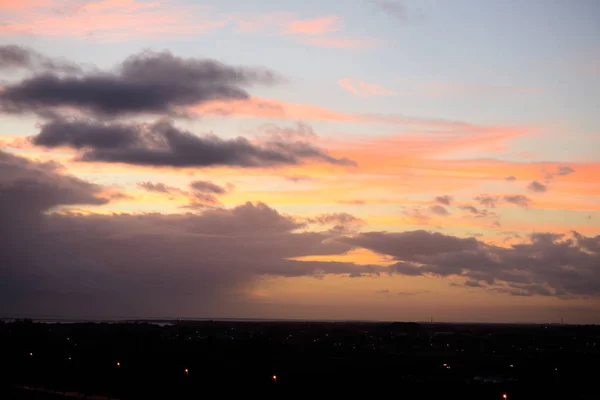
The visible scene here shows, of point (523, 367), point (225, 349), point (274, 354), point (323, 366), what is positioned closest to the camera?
point (323, 366)

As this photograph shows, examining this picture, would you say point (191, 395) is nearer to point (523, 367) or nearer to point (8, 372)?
point (8, 372)

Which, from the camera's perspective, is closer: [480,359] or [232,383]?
[232,383]

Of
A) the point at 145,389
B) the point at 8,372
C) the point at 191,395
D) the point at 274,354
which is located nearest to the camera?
the point at 191,395

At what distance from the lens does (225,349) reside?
188375 mm

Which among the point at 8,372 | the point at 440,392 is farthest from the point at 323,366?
the point at 8,372

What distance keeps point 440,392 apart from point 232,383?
31.9 meters

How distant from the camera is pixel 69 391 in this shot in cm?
10406

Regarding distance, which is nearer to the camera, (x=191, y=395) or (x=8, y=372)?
(x=191, y=395)

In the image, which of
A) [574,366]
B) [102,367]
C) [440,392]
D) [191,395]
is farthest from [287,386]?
[574,366]

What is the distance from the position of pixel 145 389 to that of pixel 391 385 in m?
37.9

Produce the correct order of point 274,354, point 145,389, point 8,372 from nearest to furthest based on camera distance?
point 145,389 → point 8,372 → point 274,354

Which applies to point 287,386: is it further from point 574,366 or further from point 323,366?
point 574,366

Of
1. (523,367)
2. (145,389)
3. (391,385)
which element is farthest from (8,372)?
(523,367)

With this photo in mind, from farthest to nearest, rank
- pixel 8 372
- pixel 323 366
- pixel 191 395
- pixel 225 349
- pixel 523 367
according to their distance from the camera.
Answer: pixel 225 349 < pixel 523 367 < pixel 323 366 < pixel 8 372 < pixel 191 395
